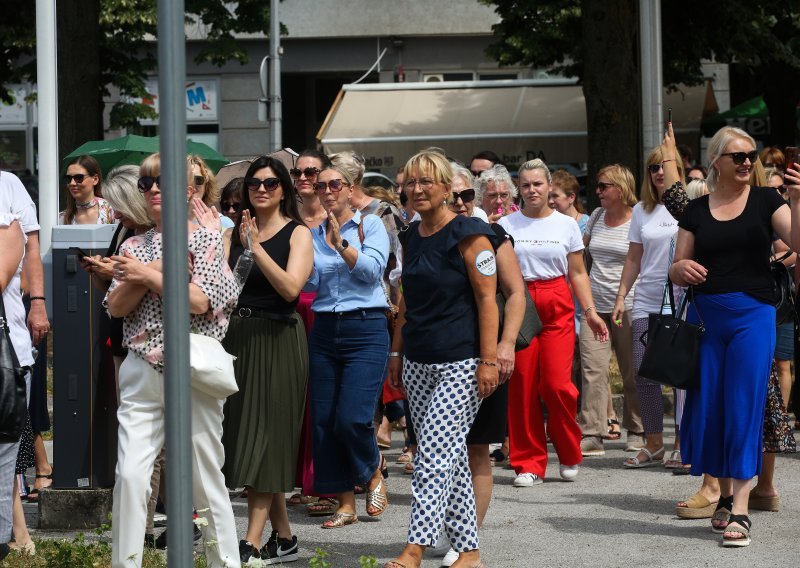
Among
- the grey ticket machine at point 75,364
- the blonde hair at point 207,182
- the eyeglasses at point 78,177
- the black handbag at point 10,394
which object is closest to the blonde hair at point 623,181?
the eyeglasses at point 78,177

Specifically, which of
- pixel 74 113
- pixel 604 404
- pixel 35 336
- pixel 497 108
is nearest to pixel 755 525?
pixel 604 404

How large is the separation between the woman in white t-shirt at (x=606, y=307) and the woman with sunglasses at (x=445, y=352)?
3820 mm

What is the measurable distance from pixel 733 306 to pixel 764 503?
1345 mm

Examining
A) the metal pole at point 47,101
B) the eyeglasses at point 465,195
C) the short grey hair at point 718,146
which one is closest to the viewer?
the short grey hair at point 718,146

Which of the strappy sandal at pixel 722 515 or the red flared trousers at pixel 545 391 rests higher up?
the red flared trousers at pixel 545 391

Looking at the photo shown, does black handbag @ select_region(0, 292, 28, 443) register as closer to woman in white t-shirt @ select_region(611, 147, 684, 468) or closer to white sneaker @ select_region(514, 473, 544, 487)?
white sneaker @ select_region(514, 473, 544, 487)

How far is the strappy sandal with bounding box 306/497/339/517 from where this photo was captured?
319 inches

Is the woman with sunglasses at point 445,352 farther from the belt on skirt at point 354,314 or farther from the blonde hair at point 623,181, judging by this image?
the blonde hair at point 623,181

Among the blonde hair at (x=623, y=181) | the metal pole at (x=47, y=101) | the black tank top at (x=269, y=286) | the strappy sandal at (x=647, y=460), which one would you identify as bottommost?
the strappy sandal at (x=647, y=460)

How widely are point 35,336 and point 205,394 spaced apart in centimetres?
235

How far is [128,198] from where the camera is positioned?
245 inches

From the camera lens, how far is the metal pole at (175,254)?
148 inches

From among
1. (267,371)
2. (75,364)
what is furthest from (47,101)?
(267,371)

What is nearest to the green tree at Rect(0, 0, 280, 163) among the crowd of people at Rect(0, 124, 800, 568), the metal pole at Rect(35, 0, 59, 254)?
the metal pole at Rect(35, 0, 59, 254)
